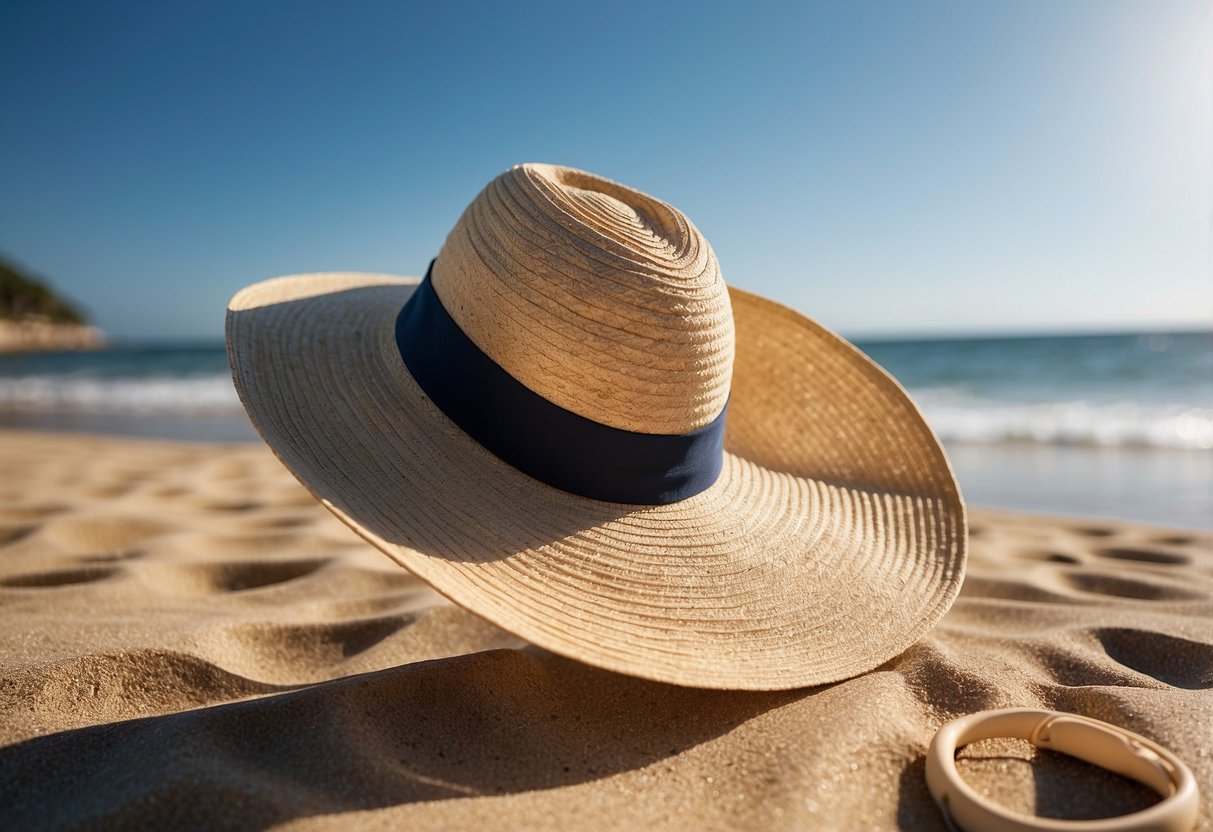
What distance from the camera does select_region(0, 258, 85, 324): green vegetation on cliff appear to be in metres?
40.2

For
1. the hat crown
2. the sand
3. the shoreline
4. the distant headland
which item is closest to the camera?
the sand

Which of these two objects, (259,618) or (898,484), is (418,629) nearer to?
(259,618)

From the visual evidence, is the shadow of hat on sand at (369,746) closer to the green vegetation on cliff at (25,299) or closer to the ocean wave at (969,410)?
the ocean wave at (969,410)

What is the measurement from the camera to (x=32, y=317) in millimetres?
41594

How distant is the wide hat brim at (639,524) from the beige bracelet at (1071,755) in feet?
0.64

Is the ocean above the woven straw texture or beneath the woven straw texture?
beneath

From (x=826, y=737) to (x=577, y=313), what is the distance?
82 centimetres

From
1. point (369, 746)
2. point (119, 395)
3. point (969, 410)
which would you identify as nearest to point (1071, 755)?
point (369, 746)

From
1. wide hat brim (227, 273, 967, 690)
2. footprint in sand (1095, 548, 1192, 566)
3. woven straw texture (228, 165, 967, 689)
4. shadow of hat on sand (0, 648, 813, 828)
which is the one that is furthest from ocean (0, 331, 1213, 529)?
shadow of hat on sand (0, 648, 813, 828)

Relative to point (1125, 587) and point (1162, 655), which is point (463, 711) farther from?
point (1125, 587)

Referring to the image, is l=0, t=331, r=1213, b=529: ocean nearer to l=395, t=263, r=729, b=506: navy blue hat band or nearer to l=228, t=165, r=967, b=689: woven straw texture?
l=228, t=165, r=967, b=689: woven straw texture

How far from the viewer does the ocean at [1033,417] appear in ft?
14.0

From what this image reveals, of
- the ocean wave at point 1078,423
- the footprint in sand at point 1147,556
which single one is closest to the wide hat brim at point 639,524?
the footprint in sand at point 1147,556

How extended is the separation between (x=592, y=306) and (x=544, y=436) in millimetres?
254
